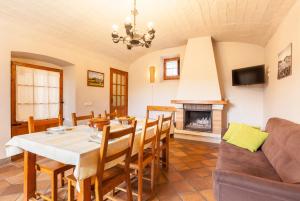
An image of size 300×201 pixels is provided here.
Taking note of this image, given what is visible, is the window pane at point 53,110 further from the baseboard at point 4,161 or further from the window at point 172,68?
the window at point 172,68

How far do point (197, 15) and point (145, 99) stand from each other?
10.5ft

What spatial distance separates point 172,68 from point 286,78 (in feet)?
10.1

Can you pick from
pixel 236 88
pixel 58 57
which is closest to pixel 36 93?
pixel 58 57

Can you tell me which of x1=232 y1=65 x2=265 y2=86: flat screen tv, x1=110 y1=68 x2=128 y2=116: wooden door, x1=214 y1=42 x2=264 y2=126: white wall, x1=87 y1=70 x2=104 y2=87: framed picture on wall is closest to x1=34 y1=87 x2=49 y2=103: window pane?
x1=87 y1=70 x2=104 y2=87: framed picture on wall

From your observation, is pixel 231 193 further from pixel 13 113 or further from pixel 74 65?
pixel 74 65

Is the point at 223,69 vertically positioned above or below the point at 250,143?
above

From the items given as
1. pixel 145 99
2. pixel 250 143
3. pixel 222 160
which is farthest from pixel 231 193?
pixel 145 99

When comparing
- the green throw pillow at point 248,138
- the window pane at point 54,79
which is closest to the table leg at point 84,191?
the green throw pillow at point 248,138

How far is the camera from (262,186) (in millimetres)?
1031

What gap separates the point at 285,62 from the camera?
2.56 metres

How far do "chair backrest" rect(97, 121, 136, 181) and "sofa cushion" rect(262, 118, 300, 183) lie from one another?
1.28 m

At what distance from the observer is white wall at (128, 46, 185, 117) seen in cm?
519

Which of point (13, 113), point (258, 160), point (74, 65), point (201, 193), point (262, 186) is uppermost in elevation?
point (74, 65)

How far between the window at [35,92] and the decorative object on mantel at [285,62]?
14.9 ft
